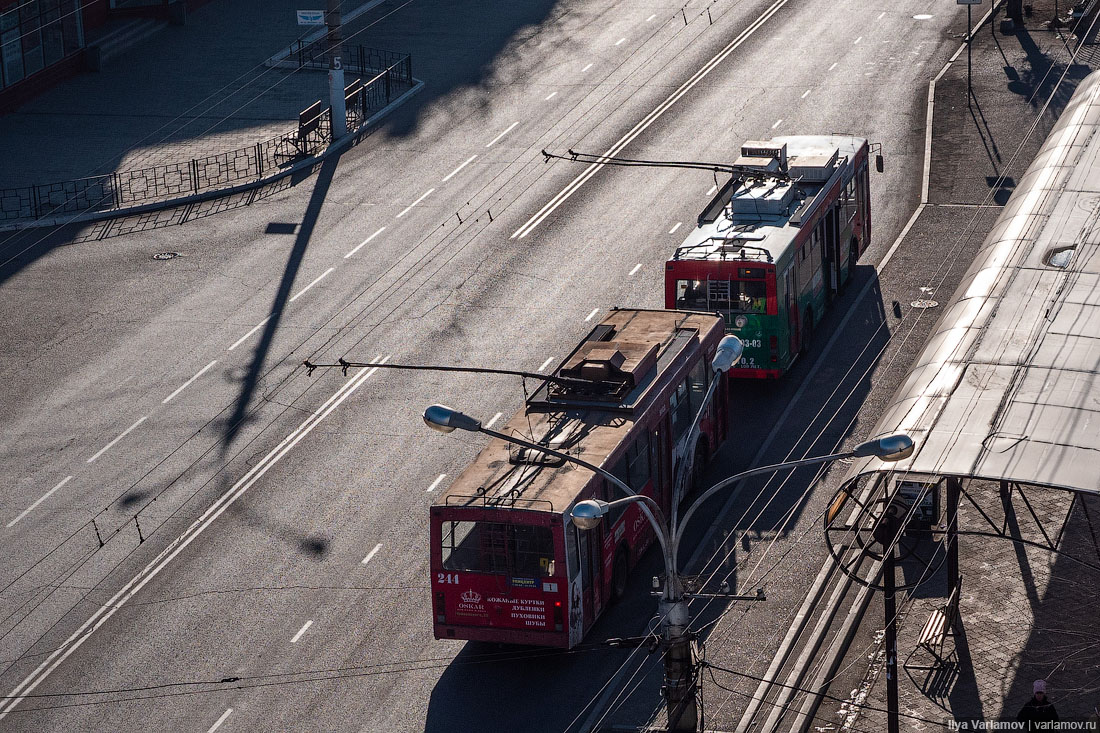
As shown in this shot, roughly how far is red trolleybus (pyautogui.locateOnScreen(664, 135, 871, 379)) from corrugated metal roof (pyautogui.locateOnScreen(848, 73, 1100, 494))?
553cm

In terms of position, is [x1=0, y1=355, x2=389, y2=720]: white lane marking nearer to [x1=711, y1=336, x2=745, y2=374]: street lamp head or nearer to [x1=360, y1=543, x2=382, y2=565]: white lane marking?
[x1=360, y1=543, x2=382, y2=565]: white lane marking

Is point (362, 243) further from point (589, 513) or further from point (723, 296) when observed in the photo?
point (589, 513)

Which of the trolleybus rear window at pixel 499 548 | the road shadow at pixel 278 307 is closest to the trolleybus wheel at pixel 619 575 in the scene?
the trolleybus rear window at pixel 499 548

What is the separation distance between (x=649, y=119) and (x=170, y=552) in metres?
29.8

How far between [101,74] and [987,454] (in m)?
50.8

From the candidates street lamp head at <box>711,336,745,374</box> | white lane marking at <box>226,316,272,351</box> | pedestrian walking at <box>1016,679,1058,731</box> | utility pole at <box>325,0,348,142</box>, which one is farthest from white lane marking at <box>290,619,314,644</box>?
utility pole at <box>325,0,348,142</box>

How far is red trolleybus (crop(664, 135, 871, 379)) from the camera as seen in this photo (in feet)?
124

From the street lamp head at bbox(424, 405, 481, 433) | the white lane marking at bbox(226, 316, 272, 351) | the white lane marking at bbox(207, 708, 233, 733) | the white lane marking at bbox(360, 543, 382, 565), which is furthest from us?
the white lane marking at bbox(226, 316, 272, 351)

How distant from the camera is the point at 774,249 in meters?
38.0

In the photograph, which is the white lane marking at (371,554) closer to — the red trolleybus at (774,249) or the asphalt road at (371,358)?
the asphalt road at (371,358)

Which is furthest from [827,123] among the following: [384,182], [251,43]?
[251,43]

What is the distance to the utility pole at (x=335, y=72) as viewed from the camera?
5619 cm

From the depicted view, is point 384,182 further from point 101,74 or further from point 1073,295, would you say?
point 1073,295

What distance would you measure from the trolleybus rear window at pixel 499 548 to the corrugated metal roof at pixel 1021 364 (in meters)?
5.53
